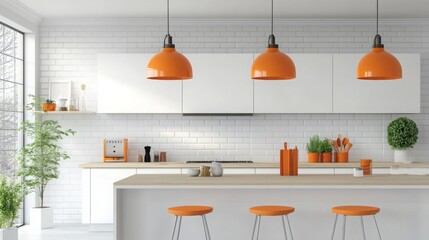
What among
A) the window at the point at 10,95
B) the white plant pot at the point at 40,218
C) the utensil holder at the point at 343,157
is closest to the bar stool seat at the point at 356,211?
the utensil holder at the point at 343,157

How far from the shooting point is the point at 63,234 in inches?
282

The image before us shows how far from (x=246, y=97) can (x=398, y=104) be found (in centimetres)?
194

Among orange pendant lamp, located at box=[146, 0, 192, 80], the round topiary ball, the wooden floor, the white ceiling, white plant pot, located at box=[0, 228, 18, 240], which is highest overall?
the white ceiling

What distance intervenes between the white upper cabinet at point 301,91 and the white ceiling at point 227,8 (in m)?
0.62

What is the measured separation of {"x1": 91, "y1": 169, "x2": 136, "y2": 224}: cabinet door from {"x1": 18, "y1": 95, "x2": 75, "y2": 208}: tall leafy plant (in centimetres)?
53

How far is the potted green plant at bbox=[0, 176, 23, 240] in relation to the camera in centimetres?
636

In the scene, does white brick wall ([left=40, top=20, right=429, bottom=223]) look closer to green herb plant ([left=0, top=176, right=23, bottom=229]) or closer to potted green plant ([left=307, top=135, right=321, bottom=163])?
potted green plant ([left=307, top=135, right=321, bottom=163])

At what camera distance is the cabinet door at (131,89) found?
754 cm


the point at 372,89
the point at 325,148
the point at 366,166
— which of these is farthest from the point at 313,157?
the point at 366,166

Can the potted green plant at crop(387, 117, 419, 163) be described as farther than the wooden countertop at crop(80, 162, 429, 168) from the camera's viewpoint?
Yes

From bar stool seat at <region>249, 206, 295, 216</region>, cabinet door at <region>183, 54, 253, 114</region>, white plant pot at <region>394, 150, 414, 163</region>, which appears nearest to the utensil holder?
white plant pot at <region>394, 150, 414, 163</region>

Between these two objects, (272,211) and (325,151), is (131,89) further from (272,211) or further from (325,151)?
(272,211)

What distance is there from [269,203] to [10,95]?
12.9 feet

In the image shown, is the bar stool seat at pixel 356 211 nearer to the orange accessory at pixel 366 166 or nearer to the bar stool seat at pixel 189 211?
the orange accessory at pixel 366 166
